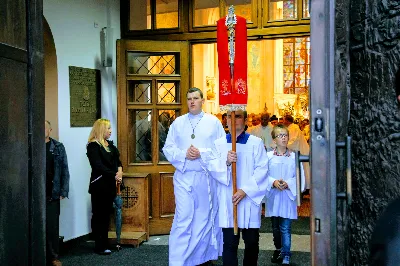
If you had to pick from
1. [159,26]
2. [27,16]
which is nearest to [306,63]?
[159,26]

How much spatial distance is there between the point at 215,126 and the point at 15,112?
3.37 m

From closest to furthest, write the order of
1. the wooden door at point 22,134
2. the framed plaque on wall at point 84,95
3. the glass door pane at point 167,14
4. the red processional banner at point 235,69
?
the wooden door at point 22,134 < the red processional banner at point 235,69 < the framed plaque on wall at point 84,95 < the glass door pane at point 167,14

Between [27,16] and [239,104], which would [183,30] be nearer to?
[239,104]

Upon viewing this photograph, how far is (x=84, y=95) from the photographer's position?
26.2 ft

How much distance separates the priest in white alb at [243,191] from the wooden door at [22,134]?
2.05m

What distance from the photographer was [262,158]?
5.47 m

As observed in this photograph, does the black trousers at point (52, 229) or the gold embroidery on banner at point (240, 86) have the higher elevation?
the gold embroidery on banner at point (240, 86)

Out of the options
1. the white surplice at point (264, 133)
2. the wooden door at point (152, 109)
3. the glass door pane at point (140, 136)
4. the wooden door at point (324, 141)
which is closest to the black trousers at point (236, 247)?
the wooden door at point (152, 109)

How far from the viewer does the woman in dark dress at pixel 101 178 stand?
7.23 m

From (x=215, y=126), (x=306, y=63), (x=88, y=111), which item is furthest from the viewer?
(x=306, y=63)

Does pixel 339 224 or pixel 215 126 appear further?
pixel 215 126

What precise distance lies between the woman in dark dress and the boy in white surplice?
6.65 feet

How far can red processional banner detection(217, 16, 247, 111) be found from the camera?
17.1 feet

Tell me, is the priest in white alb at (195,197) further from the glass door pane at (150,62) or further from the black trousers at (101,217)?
the glass door pane at (150,62)
